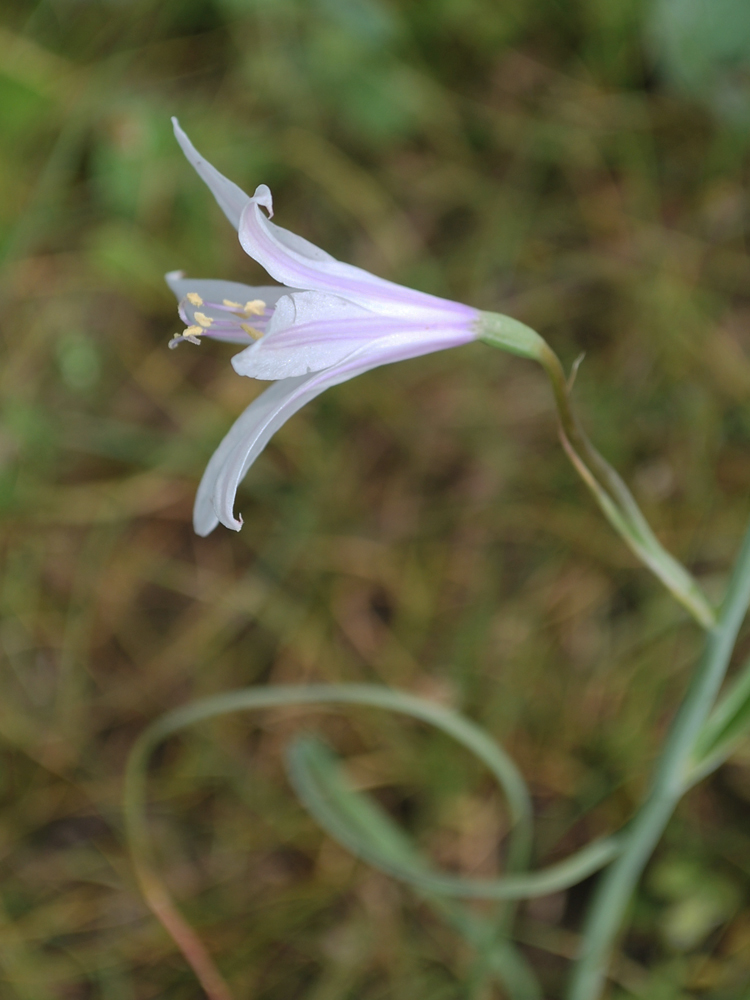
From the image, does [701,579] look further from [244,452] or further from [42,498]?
[42,498]

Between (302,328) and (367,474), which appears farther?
(367,474)

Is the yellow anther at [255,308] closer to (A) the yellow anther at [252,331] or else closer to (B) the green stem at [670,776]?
(A) the yellow anther at [252,331]

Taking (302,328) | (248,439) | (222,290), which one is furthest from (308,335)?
(222,290)

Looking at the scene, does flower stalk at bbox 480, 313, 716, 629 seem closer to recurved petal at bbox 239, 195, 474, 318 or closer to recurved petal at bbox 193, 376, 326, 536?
recurved petal at bbox 239, 195, 474, 318

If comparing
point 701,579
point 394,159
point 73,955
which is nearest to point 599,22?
point 394,159

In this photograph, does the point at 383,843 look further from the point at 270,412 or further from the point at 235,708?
the point at 270,412

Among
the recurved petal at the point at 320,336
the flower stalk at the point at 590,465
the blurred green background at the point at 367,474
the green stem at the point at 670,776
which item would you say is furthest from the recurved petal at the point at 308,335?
the blurred green background at the point at 367,474
